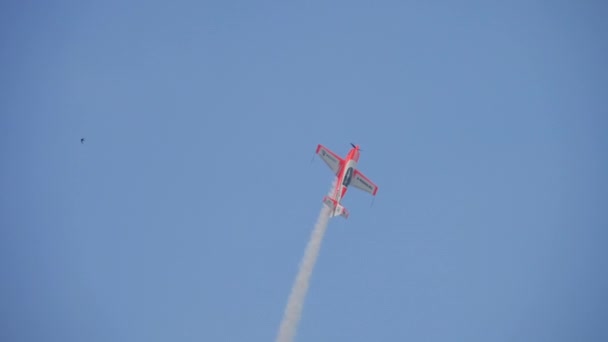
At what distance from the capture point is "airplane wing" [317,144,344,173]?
77.8 meters

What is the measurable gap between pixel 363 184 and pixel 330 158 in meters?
5.41

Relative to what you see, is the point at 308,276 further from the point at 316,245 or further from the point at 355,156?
the point at 355,156

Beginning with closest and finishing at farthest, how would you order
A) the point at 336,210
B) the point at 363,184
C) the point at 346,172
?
the point at 336,210
the point at 346,172
the point at 363,184

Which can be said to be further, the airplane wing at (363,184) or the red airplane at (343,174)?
the airplane wing at (363,184)

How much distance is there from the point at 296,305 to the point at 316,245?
25.6ft

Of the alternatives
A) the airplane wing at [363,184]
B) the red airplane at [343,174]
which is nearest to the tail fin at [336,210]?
the red airplane at [343,174]

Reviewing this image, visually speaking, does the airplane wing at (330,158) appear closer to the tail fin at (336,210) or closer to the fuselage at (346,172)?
the fuselage at (346,172)

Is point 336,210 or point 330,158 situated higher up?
point 330,158

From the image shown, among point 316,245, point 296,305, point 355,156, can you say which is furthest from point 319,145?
point 296,305

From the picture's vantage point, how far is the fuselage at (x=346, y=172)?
253 ft

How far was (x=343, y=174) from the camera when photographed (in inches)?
3044

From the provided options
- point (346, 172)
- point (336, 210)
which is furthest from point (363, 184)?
point (336, 210)

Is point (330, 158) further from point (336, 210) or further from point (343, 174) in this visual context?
point (336, 210)

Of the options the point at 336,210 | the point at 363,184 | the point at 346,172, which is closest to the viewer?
the point at 336,210
